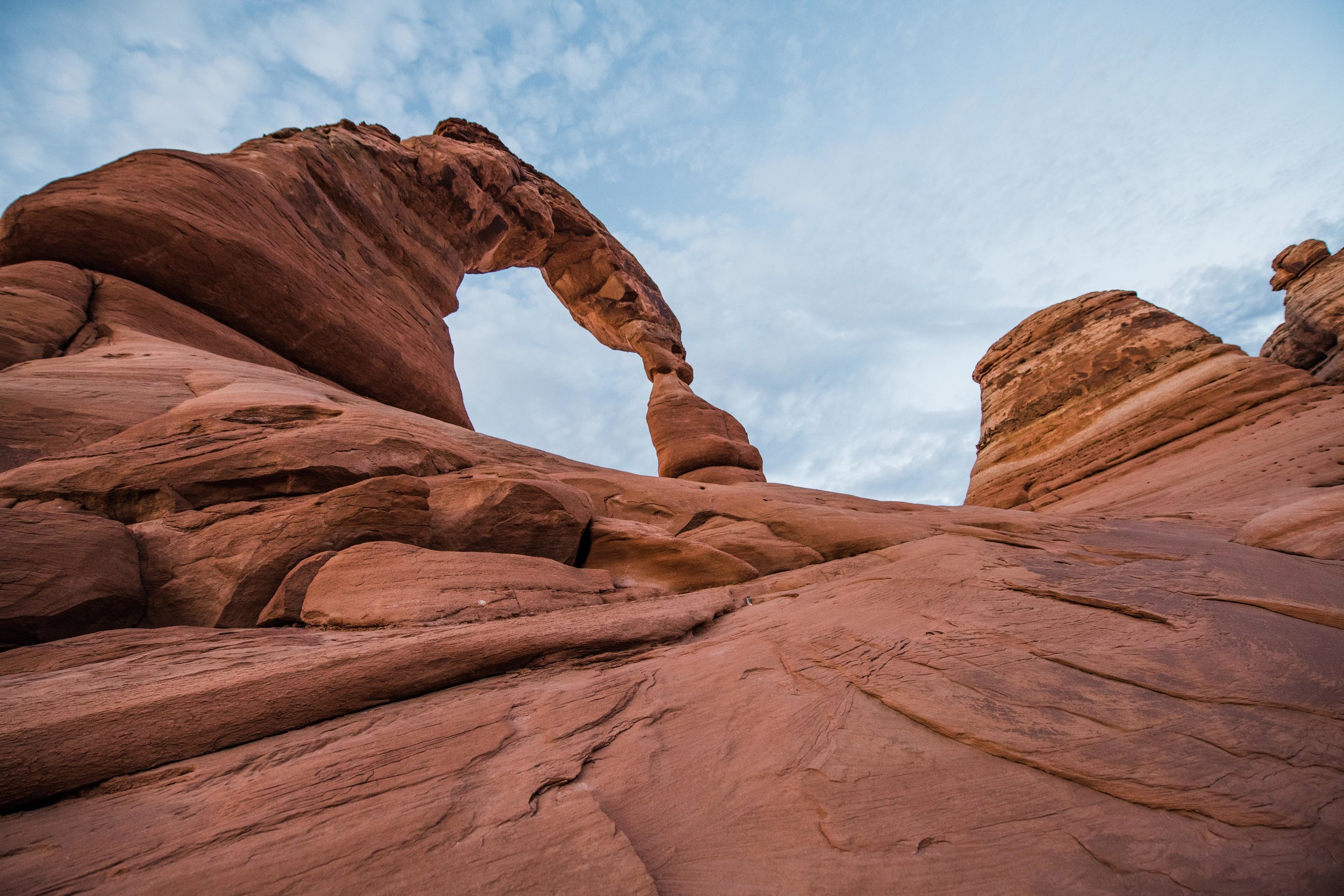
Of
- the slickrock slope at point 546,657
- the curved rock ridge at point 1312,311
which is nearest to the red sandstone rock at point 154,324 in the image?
the slickrock slope at point 546,657

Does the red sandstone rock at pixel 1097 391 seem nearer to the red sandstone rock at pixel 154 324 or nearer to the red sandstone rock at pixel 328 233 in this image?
the red sandstone rock at pixel 328 233

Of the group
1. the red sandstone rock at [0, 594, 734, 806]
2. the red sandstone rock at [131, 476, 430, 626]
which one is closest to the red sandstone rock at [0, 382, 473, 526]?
the red sandstone rock at [131, 476, 430, 626]

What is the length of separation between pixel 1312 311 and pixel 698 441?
76.0 ft

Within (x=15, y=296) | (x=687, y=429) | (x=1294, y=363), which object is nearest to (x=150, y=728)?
(x=15, y=296)

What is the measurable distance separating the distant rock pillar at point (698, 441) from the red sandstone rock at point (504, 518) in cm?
1101

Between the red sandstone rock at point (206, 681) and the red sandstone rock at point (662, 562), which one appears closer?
the red sandstone rock at point (206, 681)

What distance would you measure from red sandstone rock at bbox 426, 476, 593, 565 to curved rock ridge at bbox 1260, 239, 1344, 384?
24303mm

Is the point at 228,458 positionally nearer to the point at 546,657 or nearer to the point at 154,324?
the point at 546,657

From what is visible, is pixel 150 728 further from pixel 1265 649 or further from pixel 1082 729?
pixel 1265 649

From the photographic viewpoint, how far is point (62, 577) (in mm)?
3779

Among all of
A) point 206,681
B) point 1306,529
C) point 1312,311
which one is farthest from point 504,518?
point 1312,311

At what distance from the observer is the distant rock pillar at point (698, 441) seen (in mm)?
18141

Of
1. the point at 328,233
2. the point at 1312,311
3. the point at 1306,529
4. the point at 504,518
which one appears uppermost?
the point at 1312,311

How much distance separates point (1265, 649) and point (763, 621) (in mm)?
3056
